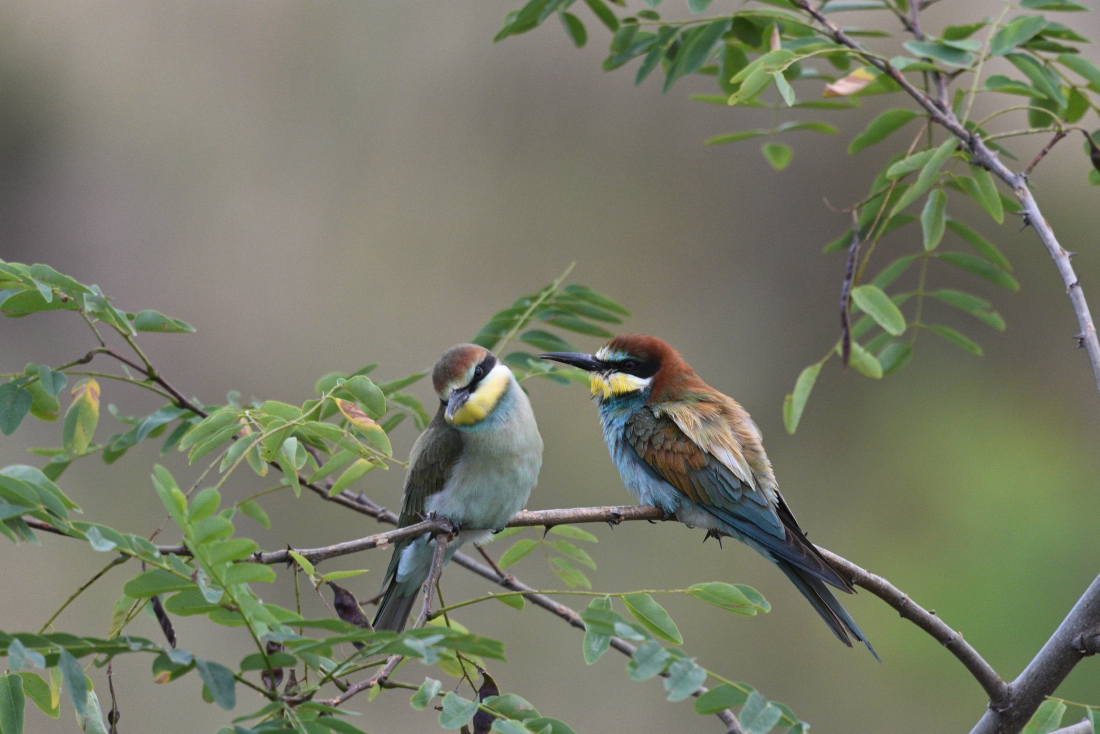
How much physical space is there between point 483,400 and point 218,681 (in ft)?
2.13

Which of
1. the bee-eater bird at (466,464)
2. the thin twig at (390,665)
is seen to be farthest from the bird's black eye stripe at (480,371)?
the thin twig at (390,665)

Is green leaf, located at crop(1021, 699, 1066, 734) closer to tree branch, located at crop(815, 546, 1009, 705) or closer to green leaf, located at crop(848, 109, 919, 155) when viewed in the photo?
tree branch, located at crop(815, 546, 1009, 705)

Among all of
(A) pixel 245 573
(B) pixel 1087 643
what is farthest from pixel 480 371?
(B) pixel 1087 643

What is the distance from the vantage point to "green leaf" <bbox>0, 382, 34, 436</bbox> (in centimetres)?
88

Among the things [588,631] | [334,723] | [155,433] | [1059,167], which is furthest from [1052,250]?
[1059,167]

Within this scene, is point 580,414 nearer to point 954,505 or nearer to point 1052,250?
point 954,505

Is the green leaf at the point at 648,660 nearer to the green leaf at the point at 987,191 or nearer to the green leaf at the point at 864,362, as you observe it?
the green leaf at the point at 864,362

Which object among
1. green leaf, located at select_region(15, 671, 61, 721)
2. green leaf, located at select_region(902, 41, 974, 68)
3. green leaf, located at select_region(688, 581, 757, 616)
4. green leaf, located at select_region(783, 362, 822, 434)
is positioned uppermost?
green leaf, located at select_region(902, 41, 974, 68)

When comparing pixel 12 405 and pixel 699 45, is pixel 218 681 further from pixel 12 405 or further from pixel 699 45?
pixel 699 45

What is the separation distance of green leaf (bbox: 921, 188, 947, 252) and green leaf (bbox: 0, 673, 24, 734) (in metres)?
0.94

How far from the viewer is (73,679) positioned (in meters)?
0.60

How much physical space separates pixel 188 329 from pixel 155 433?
229 mm

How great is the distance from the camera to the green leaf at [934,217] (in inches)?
39.7

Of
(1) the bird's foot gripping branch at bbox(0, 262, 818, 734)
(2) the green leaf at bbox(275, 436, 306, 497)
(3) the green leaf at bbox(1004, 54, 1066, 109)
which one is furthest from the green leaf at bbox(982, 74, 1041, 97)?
(2) the green leaf at bbox(275, 436, 306, 497)
